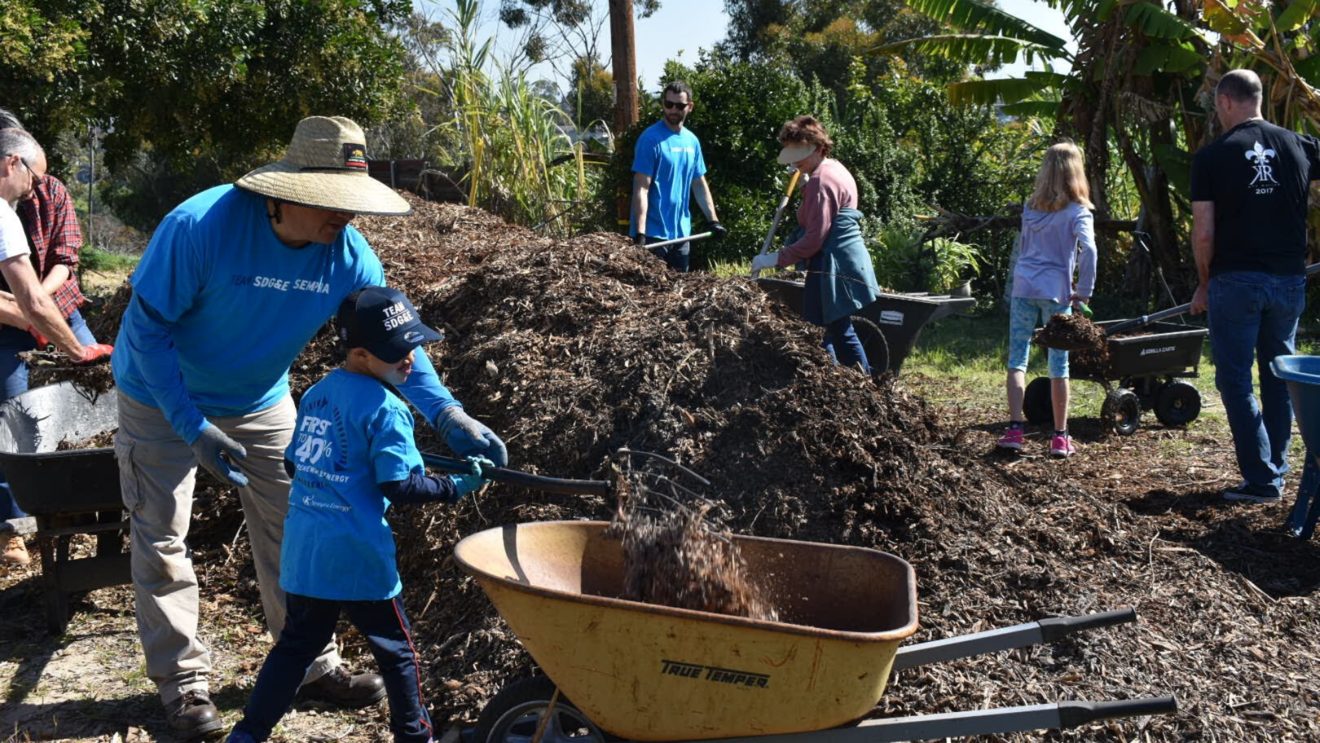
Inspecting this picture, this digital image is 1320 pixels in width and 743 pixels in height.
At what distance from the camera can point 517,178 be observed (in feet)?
40.2

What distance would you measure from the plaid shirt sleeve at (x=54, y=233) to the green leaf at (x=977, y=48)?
9.64 m

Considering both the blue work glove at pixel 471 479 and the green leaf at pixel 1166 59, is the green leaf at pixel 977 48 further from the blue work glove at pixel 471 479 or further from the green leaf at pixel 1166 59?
the blue work glove at pixel 471 479

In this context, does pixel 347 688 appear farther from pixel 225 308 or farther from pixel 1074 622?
pixel 1074 622

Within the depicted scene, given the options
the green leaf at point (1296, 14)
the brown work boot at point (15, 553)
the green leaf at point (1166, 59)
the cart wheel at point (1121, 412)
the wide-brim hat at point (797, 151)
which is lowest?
the brown work boot at point (15, 553)

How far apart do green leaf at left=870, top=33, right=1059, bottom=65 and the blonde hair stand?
251 inches

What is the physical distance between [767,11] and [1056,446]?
38452 mm

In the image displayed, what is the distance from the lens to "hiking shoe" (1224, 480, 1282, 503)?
5.57 m

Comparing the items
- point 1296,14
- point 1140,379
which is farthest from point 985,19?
point 1140,379

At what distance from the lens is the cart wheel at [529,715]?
297 cm

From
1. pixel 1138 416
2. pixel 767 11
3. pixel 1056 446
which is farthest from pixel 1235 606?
pixel 767 11

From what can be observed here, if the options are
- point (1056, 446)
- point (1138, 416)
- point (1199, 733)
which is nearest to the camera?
point (1199, 733)

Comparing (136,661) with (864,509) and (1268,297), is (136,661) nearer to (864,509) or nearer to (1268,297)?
(864,509)

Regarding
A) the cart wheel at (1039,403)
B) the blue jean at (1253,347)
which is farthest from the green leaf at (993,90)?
the blue jean at (1253,347)

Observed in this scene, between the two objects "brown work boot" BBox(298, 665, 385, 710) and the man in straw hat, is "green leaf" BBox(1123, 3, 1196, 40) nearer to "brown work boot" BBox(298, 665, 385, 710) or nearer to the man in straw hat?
the man in straw hat
